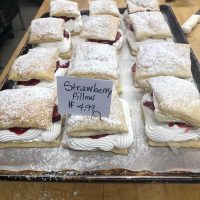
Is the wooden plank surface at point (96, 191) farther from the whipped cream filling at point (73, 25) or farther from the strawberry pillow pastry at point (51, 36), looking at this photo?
the whipped cream filling at point (73, 25)

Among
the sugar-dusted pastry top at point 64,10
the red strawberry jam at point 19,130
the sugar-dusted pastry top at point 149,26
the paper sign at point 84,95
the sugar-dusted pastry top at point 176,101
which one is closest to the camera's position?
the paper sign at point 84,95

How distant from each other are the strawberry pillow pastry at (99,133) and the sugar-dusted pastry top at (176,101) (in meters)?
0.19

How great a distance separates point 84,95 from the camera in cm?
127

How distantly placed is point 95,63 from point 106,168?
69cm

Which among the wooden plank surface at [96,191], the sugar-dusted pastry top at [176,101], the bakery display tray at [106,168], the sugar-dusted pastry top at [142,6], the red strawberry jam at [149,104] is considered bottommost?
the wooden plank surface at [96,191]

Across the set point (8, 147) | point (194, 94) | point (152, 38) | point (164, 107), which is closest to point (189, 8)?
point (152, 38)

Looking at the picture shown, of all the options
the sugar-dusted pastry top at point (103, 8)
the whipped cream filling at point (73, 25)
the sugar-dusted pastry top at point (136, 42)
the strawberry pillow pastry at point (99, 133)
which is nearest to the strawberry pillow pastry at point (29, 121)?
the strawberry pillow pastry at point (99, 133)

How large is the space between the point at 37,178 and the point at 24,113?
0.33 metres

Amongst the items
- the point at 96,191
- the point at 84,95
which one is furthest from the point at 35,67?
the point at 96,191

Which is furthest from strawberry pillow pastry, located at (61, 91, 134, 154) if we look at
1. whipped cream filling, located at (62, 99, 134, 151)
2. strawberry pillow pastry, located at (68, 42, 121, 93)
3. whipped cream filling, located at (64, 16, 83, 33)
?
whipped cream filling, located at (64, 16, 83, 33)

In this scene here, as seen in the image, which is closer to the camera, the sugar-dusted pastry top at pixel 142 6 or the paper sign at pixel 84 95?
the paper sign at pixel 84 95

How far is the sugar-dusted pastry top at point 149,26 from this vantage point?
2029mm

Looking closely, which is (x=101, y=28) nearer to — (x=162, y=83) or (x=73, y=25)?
(x=73, y=25)

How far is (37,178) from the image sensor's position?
4.24 feet
